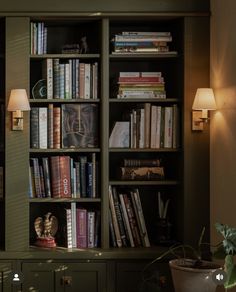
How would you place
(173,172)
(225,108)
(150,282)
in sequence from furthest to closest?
(173,172)
(150,282)
(225,108)

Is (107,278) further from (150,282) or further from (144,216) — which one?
(144,216)

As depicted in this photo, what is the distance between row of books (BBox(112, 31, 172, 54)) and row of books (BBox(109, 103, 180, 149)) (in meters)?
0.37

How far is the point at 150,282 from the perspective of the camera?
4.04 m

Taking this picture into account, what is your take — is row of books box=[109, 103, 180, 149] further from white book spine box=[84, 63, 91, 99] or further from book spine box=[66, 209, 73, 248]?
book spine box=[66, 209, 73, 248]

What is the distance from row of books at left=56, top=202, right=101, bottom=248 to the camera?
4.16 meters

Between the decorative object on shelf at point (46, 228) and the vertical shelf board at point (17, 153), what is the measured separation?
0.13 metres

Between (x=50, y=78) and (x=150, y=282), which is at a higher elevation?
(x=50, y=78)

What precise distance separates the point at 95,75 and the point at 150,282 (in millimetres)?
1407

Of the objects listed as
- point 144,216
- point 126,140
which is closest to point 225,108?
point 126,140

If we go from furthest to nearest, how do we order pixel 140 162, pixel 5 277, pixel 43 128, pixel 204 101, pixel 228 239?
1. pixel 140 162
2. pixel 43 128
3. pixel 5 277
4. pixel 204 101
5. pixel 228 239

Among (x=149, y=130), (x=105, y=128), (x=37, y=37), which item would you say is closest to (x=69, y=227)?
(x=105, y=128)

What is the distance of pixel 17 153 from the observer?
409 centimetres

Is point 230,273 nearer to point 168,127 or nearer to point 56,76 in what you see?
point 168,127

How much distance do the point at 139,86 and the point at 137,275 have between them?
1.25 metres
